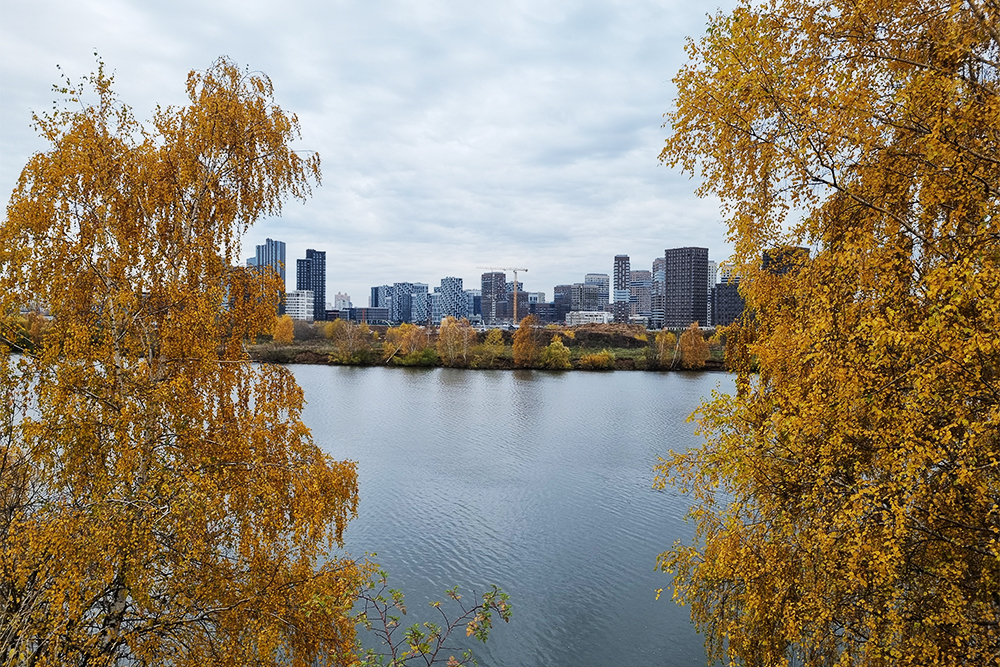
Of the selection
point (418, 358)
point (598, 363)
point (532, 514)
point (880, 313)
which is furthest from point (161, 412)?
point (598, 363)

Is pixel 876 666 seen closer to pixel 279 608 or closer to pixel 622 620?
pixel 279 608

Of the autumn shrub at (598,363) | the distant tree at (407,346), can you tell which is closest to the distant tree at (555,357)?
the autumn shrub at (598,363)

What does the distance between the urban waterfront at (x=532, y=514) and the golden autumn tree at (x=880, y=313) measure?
7.27 metres

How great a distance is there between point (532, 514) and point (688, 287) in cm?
17917

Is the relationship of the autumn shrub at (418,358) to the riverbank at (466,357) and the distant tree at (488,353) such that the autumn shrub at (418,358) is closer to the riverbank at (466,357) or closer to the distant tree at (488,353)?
the riverbank at (466,357)

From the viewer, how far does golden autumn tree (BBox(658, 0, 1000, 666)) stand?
4.64 meters

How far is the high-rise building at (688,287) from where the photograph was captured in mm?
185000

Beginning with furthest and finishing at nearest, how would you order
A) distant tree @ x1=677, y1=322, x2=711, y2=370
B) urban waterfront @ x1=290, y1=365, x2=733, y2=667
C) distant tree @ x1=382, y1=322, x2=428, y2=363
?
distant tree @ x1=382, y1=322, x2=428, y2=363, distant tree @ x1=677, y1=322, x2=711, y2=370, urban waterfront @ x1=290, y1=365, x2=733, y2=667

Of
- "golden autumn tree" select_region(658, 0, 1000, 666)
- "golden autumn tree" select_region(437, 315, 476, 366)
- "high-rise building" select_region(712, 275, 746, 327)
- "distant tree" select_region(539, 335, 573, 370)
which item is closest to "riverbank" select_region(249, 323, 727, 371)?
"golden autumn tree" select_region(437, 315, 476, 366)

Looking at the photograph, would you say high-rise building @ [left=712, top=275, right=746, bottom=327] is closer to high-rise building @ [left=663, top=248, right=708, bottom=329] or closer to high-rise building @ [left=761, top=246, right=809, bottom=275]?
high-rise building @ [left=663, top=248, right=708, bottom=329]

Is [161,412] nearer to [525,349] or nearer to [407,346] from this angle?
[525,349]

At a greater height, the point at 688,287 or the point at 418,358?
A: the point at 688,287

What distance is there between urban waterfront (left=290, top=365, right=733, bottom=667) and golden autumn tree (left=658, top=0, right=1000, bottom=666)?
7270 millimetres

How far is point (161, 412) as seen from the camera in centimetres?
661
